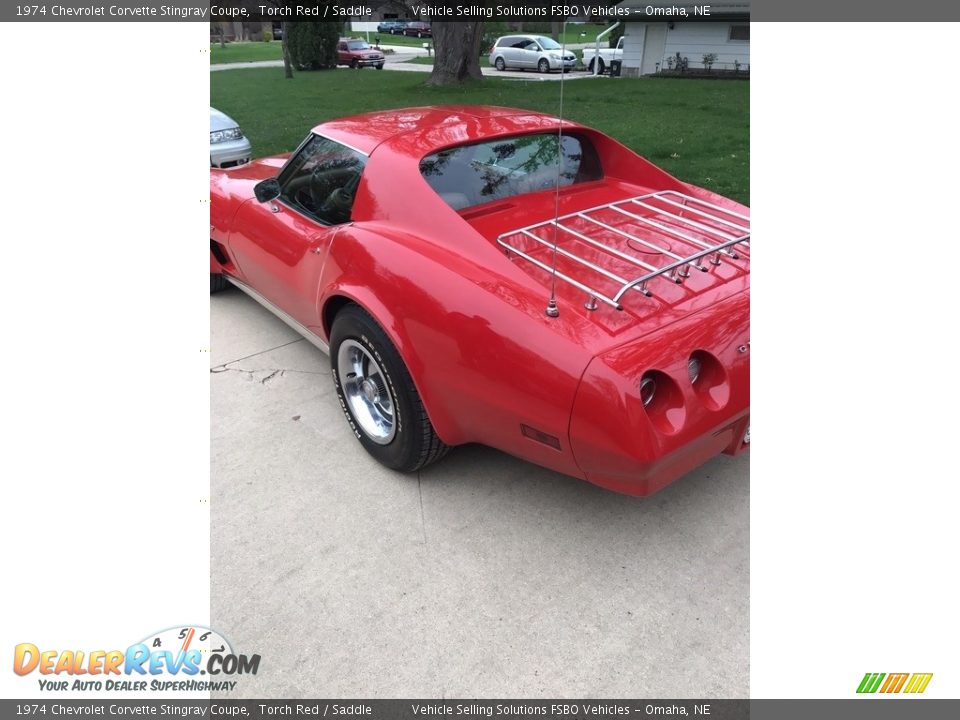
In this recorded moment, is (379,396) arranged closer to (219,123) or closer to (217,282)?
(217,282)

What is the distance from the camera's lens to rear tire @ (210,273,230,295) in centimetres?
443

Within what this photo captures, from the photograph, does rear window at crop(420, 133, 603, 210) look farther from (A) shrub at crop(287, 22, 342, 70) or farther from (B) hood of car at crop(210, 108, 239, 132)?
(A) shrub at crop(287, 22, 342, 70)

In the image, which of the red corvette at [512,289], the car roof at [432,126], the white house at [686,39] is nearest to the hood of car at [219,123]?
the red corvette at [512,289]

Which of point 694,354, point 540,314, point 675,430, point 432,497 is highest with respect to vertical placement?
point 540,314

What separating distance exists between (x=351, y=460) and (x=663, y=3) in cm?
1917

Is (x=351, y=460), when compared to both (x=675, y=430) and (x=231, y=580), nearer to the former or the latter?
(x=231, y=580)

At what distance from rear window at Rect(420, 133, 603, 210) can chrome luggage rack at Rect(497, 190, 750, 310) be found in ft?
1.18

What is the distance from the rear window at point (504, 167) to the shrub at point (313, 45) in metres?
23.2

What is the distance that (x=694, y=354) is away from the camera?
Answer: 2.06m

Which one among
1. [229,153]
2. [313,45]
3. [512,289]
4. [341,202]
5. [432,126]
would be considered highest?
Answer: [313,45]

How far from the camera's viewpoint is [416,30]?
1523 inches

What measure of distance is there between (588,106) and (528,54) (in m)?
11.2

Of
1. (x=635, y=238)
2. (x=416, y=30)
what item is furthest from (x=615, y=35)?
(x=635, y=238)

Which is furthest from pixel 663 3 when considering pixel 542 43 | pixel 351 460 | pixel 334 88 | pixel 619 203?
pixel 351 460
